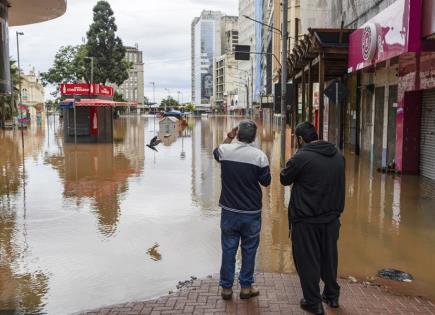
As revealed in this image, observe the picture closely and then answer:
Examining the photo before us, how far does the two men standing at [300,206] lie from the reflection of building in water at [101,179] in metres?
3.66

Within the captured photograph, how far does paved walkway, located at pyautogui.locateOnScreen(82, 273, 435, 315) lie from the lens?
4863 millimetres

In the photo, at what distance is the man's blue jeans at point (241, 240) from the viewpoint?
4.96 meters

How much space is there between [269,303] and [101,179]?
9.79 metres

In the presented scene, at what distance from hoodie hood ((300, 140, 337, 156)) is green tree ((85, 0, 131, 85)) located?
50292mm

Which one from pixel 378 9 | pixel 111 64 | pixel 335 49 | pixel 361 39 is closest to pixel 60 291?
pixel 361 39

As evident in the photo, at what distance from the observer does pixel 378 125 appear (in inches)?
712

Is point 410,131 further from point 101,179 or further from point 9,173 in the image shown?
point 9,173

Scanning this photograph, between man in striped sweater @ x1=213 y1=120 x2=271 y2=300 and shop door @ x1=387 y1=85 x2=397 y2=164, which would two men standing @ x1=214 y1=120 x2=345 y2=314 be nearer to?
man in striped sweater @ x1=213 y1=120 x2=271 y2=300

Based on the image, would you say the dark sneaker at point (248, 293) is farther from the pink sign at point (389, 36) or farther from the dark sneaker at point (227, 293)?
the pink sign at point (389, 36)

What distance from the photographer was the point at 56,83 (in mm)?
55219

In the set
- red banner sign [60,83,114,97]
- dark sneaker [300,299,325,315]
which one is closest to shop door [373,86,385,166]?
dark sneaker [300,299,325,315]

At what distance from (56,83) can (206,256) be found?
5204cm

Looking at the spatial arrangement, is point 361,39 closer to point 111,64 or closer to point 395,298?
point 395,298

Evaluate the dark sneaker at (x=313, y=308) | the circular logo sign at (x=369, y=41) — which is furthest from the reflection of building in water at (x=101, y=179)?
the circular logo sign at (x=369, y=41)
